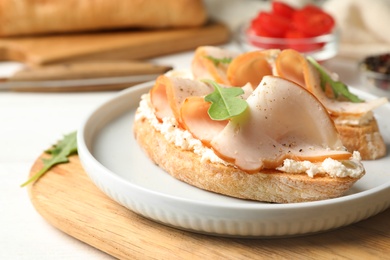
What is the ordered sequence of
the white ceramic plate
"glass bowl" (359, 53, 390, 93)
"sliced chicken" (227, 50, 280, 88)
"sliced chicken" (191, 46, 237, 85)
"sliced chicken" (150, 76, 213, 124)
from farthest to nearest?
"glass bowl" (359, 53, 390, 93), "sliced chicken" (191, 46, 237, 85), "sliced chicken" (227, 50, 280, 88), "sliced chicken" (150, 76, 213, 124), the white ceramic plate

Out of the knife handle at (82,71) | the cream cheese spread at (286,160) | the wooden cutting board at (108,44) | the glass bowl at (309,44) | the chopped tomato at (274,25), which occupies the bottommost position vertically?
the wooden cutting board at (108,44)

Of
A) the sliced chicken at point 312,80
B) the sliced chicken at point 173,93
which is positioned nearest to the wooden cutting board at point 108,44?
the sliced chicken at point 173,93

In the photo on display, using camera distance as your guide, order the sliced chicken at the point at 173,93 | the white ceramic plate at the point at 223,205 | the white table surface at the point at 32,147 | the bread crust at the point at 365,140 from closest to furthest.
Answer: the white ceramic plate at the point at 223,205, the white table surface at the point at 32,147, the sliced chicken at the point at 173,93, the bread crust at the point at 365,140

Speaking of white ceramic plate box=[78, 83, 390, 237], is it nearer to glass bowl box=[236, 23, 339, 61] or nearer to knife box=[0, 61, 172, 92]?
knife box=[0, 61, 172, 92]

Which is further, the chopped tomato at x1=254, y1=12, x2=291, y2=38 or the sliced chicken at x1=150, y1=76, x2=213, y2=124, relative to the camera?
the chopped tomato at x1=254, y1=12, x2=291, y2=38

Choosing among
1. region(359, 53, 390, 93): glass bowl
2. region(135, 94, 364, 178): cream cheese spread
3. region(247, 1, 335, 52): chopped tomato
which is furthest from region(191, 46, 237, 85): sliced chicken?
region(247, 1, 335, 52): chopped tomato

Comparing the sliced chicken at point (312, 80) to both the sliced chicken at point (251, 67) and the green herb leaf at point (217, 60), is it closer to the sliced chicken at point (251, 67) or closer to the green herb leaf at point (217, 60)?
the sliced chicken at point (251, 67)
